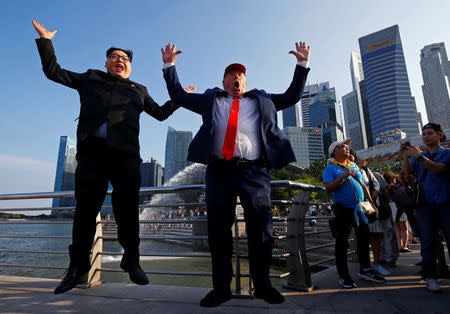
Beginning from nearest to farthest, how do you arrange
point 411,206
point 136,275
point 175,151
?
point 136,275 → point 411,206 → point 175,151

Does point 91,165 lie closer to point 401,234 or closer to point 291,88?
point 291,88

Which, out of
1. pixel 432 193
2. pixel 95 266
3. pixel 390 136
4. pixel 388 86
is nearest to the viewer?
pixel 432 193

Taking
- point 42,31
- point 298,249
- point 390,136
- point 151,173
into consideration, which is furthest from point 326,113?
point 42,31

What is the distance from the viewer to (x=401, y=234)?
6242 millimetres

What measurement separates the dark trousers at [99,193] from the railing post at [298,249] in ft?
5.31

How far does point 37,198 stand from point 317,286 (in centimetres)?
344

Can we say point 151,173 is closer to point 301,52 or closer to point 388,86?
point 388,86

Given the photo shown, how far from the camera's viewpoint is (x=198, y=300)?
222 centimetres

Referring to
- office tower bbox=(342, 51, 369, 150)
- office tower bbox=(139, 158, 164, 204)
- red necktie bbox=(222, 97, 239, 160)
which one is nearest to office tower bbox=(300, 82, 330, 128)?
office tower bbox=(342, 51, 369, 150)

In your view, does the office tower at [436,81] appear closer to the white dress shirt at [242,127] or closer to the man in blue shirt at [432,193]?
the man in blue shirt at [432,193]

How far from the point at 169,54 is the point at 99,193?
1363 millimetres

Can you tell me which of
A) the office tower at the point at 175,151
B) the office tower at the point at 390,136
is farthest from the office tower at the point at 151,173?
the office tower at the point at 390,136

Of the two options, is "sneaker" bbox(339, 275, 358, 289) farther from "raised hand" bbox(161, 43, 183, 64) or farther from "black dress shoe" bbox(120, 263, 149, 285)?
"raised hand" bbox(161, 43, 183, 64)

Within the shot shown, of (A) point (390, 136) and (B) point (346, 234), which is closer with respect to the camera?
(B) point (346, 234)
